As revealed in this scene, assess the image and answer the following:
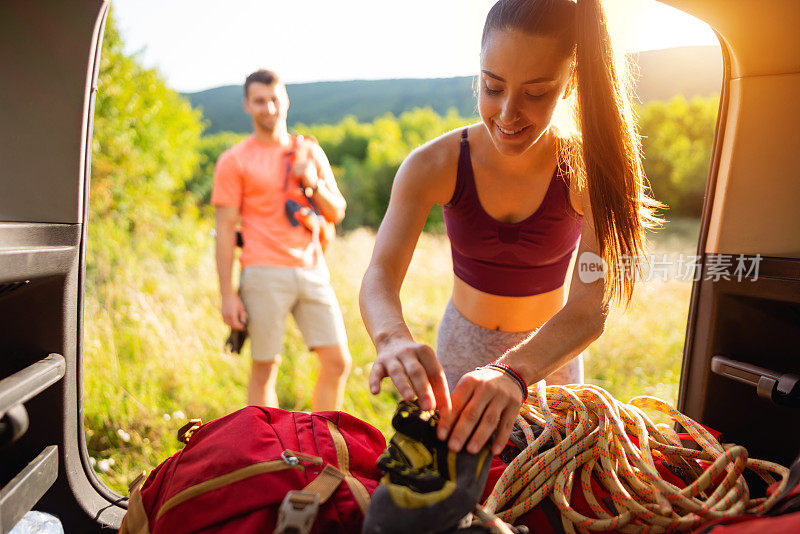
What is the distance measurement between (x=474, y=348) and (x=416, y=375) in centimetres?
95

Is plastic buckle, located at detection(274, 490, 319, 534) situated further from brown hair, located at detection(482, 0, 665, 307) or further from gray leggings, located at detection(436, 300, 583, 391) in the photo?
gray leggings, located at detection(436, 300, 583, 391)

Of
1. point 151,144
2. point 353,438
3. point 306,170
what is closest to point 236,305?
point 306,170

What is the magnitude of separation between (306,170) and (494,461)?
2.53 m

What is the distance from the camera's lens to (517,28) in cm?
143

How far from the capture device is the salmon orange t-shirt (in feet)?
11.3

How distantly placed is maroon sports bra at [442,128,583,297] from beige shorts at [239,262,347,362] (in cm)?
159

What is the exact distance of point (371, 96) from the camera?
1614 cm

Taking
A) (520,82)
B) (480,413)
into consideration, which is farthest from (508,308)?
(480,413)

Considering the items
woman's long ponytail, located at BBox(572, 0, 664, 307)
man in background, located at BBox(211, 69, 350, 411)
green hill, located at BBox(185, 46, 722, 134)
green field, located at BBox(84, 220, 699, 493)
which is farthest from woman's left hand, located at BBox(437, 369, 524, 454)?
green hill, located at BBox(185, 46, 722, 134)

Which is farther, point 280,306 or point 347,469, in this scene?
point 280,306

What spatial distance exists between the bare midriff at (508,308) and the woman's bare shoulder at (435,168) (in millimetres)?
404

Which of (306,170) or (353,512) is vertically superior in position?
(306,170)

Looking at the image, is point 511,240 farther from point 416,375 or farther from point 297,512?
point 297,512

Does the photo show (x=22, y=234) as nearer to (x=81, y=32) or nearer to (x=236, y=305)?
(x=81, y=32)
